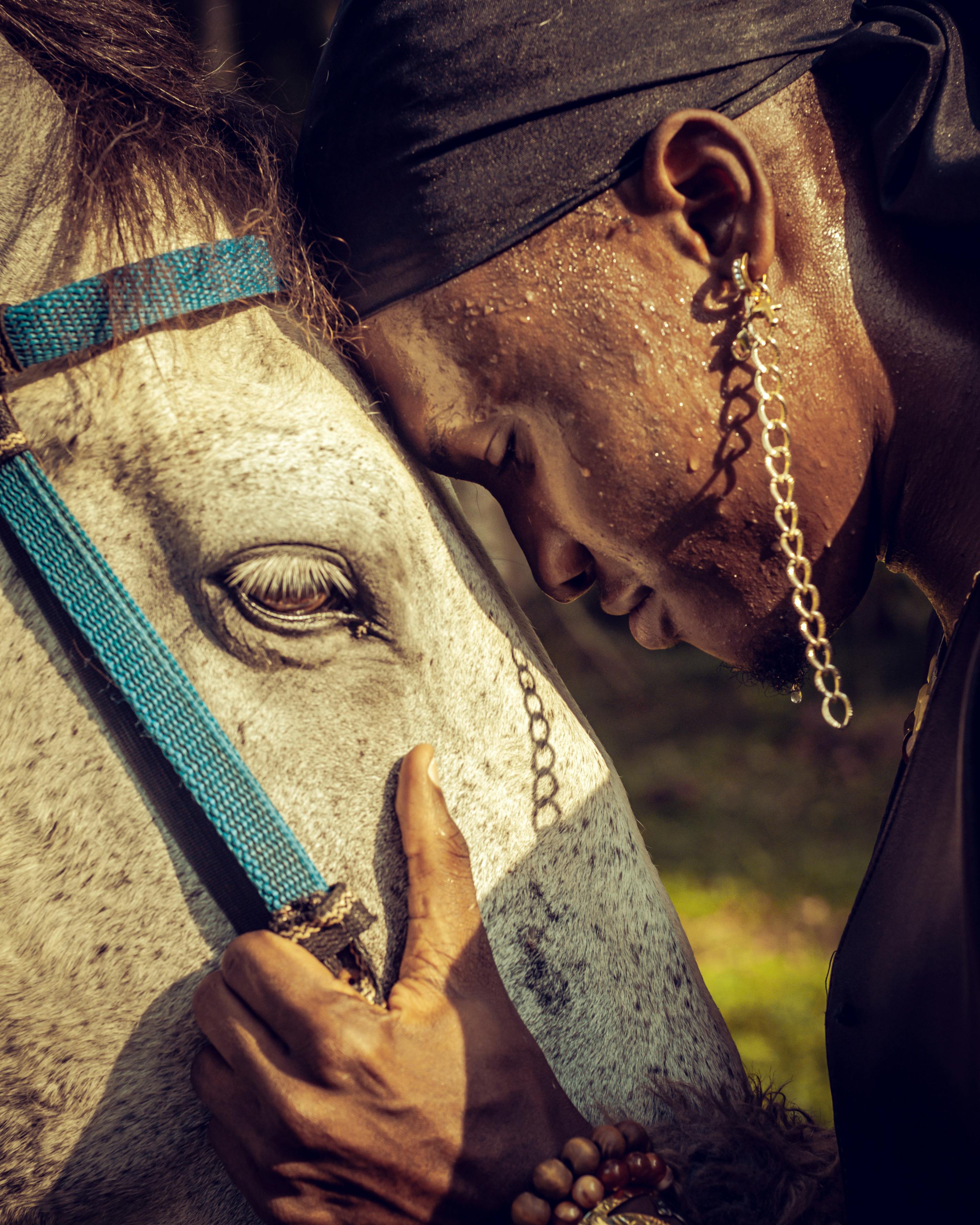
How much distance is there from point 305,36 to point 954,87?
5172mm

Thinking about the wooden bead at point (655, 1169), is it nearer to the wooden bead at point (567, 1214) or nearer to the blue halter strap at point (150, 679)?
the wooden bead at point (567, 1214)

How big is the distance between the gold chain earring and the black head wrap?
172 millimetres

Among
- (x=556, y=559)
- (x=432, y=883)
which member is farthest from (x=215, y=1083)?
(x=556, y=559)

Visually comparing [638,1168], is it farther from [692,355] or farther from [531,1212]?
[692,355]

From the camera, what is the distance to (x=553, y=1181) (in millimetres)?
841

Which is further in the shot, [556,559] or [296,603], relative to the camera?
[556,559]

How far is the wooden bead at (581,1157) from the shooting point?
861 millimetres

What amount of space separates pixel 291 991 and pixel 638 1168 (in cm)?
39

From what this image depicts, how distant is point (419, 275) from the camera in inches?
39.4

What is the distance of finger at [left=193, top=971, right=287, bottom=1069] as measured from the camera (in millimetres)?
809

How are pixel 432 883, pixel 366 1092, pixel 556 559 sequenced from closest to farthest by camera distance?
pixel 366 1092, pixel 432 883, pixel 556 559

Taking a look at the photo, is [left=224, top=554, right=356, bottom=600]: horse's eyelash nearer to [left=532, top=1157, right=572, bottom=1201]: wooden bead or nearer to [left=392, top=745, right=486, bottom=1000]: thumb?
[left=392, top=745, right=486, bottom=1000]: thumb

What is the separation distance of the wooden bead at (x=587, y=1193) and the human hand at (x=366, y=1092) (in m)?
0.05

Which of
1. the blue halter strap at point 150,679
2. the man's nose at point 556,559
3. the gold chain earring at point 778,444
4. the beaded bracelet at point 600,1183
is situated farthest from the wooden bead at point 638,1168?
the man's nose at point 556,559
